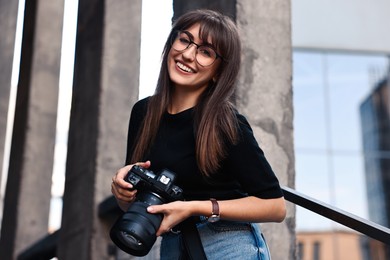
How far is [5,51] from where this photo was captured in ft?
25.4

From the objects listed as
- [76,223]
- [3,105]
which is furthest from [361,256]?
[76,223]

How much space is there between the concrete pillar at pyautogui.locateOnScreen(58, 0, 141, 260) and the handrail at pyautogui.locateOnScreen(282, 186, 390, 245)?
203cm

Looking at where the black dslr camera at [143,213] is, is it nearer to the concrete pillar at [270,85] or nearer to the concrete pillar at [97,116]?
the concrete pillar at [270,85]

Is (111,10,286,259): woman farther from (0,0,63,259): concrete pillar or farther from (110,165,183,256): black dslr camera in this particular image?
(0,0,63,259): concrete pillar

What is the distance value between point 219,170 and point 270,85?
127 cm

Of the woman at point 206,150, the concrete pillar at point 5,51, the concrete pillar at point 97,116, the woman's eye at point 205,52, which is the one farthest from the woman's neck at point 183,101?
the concrete pillar at point 5,51

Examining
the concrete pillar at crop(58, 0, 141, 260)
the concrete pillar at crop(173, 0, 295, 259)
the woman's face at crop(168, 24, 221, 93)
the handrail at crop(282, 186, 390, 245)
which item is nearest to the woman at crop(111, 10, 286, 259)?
the woman's face at crop(168, 24, 221, 93)

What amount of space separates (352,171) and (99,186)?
7.57 metres

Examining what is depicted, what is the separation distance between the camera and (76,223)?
4352 millimetres

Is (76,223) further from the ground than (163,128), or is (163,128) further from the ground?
(163,128)

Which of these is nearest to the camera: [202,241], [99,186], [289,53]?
[202,241]

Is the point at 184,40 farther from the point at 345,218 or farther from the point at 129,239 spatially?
the point at 345,218

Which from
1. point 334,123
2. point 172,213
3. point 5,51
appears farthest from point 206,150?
point 334,123

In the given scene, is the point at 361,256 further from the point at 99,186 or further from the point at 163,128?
the point at 163,128
